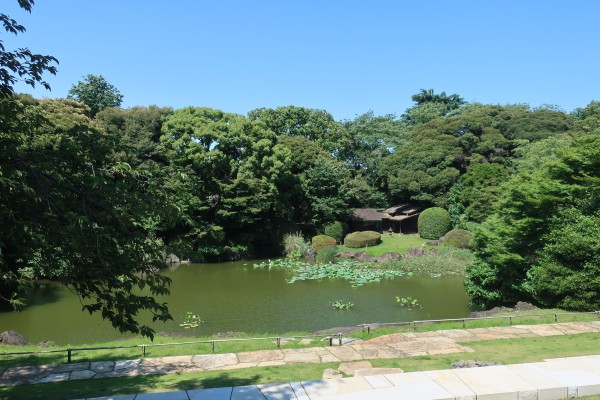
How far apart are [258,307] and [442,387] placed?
1289cm

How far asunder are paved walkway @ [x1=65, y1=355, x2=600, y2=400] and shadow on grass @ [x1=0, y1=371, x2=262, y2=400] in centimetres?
108

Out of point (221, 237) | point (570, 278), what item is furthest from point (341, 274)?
point (570, 278)

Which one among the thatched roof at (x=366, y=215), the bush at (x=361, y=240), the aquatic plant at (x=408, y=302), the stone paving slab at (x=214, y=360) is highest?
the thatched roof at (x=366, y=215)

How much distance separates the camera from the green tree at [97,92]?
4825cm

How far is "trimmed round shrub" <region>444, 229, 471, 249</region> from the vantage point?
31353mm

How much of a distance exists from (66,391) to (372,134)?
4733 cm

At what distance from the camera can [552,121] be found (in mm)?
41156

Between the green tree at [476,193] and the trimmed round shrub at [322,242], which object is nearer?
the trimmed round shrub at [322,242]

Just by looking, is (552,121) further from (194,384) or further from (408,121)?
(194,384)

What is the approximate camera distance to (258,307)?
60.1 feet

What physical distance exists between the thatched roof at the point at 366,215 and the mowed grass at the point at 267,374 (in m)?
29.3

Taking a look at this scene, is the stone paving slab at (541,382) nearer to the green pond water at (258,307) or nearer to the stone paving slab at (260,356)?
the stone paving slab at (260,356)

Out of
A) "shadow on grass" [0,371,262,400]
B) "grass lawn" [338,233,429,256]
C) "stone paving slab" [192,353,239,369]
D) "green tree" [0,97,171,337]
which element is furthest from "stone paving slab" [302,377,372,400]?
"grass lawn" [338,233,429,256]

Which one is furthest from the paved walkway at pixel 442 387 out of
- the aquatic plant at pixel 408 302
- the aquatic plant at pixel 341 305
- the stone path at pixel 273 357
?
the aquatic plant at pixel 408 302
